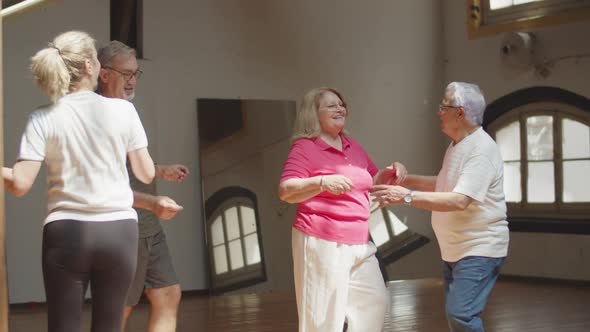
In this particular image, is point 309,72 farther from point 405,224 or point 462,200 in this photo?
point 462,200

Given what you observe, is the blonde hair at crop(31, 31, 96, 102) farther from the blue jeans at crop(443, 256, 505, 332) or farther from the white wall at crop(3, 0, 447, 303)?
the white wall at crop(3, 0, 447, 303)

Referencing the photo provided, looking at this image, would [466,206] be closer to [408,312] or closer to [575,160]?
[408,312]

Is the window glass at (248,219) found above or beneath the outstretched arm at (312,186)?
beneath

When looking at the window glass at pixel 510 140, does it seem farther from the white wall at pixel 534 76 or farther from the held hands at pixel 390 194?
the held hands at pixel 390 194

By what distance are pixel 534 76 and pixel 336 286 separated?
7.13 m

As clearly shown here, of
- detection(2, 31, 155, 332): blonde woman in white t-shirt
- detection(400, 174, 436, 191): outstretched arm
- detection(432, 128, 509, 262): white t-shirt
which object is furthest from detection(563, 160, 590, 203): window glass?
detection(2, 31, 155, 332): blonde woman in white t-shirt

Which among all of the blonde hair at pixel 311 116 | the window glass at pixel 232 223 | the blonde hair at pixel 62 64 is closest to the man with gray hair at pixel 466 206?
the blonde hair at pixel 311 116

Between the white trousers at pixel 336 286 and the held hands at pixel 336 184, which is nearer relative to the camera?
the held hands at pixel 336 184

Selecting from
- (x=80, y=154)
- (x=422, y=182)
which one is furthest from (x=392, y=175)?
(x=80, y=154)

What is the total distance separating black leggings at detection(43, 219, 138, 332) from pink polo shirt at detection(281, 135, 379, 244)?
1.40m

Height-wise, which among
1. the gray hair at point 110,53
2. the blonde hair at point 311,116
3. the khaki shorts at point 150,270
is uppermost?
the gray hair at point 110,53

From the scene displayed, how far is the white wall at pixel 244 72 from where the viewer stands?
859cm

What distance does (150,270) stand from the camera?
13.5 feet

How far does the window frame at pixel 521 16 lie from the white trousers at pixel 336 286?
6913 mm
